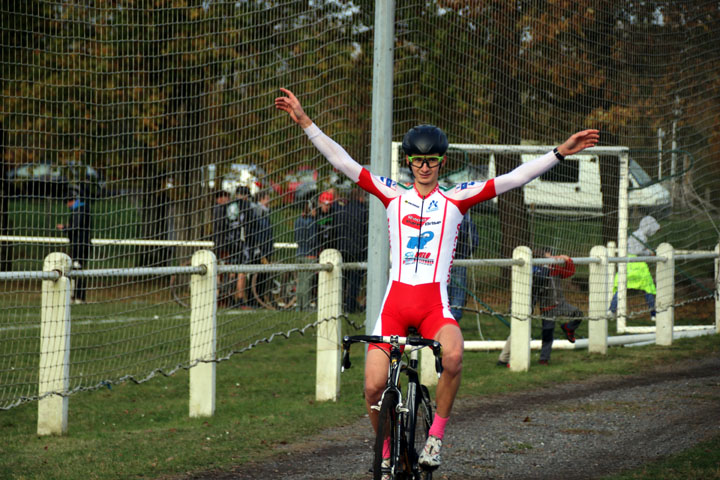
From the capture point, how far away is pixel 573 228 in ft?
46.4

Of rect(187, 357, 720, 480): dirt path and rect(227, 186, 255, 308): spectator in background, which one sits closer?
rect(187, 357, 720, 480): dirt path

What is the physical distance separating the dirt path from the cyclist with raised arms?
1.20 meters

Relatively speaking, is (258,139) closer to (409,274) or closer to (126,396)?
(126,396)

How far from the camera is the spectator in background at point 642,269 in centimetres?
1479

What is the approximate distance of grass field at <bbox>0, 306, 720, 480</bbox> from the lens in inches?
255

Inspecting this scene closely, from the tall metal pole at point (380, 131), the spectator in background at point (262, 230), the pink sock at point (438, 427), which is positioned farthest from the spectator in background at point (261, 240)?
the pink sock at point (438, 427)

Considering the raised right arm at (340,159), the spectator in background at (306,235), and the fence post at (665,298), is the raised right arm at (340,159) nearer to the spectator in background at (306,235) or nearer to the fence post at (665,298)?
the spectator in background at (306,235)

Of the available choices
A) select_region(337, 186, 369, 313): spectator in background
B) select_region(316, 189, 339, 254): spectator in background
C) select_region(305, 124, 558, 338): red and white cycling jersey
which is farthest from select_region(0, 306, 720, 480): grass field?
select_region(305, 124, 558, 338): red and white cycling jersey

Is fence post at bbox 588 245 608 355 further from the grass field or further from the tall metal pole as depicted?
the tall metal pole

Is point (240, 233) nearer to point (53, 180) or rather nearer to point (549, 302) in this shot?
point (53, 180)

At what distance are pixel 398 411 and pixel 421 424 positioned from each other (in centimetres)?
84

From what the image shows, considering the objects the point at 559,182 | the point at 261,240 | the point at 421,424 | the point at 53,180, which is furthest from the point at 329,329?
the point at 559,182

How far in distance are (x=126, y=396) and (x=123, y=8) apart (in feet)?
12.6

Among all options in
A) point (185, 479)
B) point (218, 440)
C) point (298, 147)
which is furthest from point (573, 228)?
point (185, 479)
